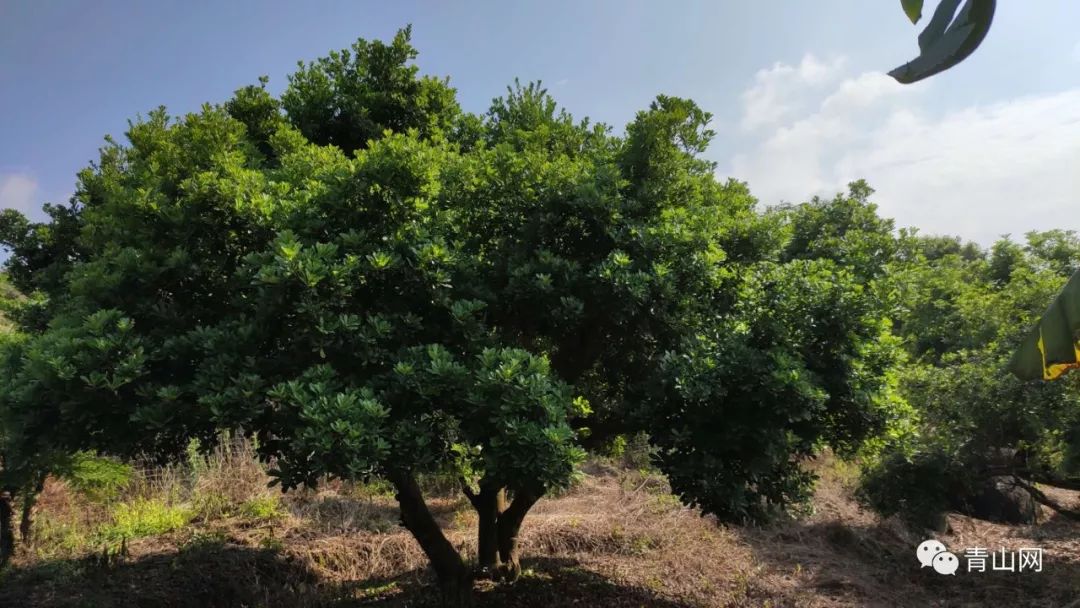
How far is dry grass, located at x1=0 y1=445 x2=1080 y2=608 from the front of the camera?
602 cm

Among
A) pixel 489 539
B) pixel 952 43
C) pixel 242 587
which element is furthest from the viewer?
pixel 489 539

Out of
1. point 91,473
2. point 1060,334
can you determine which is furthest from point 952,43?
point 91,473

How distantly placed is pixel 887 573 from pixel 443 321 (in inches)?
290

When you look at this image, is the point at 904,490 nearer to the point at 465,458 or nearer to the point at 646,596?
the point at 646,596

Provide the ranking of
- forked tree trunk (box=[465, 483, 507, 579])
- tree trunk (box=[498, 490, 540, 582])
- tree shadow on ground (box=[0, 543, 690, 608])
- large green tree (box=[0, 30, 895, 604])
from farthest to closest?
tree trunk (box=[498, 490, 540, 582])
forked tree trunk (box=[465, 483, 507, 579])
tree shadow on ground (box=[0, 543, 690, 608])
large green tree (box=[0, 30, 895, 604])

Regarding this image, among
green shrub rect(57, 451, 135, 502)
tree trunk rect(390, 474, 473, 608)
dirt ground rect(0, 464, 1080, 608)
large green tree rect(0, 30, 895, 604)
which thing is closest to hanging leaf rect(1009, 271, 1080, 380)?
large green tree rect(0, 30, 895, 604)

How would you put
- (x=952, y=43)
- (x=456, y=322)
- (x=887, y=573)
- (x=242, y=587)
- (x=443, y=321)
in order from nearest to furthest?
(x=952, y=43) → (x=456, y=322) → (x=443, y=321) → (x=242, y=587) → (x=887, y=573)

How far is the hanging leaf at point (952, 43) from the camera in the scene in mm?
1044

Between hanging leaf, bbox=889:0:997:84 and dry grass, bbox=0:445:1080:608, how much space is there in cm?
559

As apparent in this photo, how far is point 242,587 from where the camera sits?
6105 mm

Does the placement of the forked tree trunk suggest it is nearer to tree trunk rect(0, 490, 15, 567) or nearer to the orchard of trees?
the orchard of trees

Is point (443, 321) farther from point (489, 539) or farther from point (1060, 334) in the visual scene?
point (489, 539)

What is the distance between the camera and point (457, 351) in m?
4.02

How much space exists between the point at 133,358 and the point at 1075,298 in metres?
4.16
